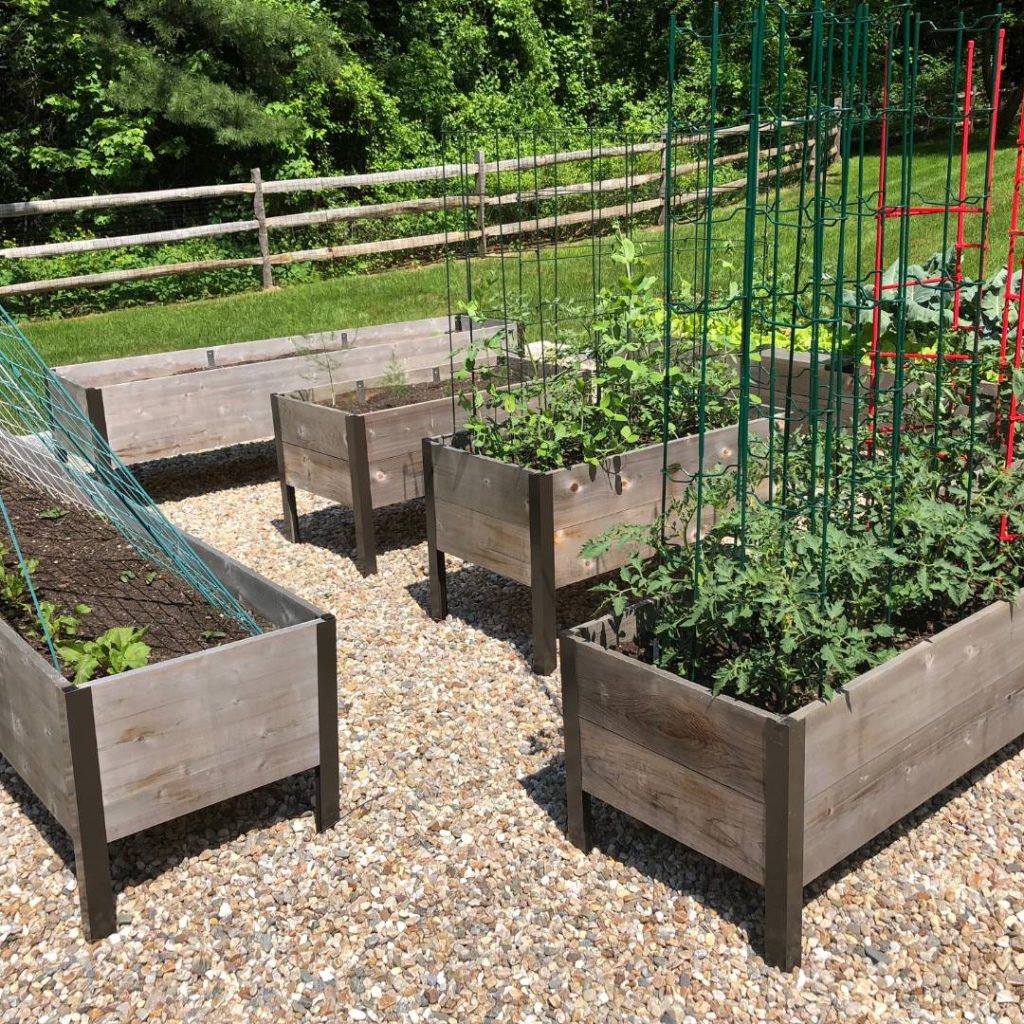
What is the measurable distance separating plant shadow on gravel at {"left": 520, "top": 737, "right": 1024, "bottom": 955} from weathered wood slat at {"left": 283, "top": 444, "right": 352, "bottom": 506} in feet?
6.42

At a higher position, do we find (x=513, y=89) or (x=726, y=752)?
(x=513, y=89)

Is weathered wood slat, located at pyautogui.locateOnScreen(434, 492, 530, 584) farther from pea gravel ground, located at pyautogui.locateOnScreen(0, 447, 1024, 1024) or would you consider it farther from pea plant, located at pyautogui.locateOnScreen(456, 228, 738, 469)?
pea gravel ground, located at pyautogui.locateOnScreen(0, 447, 1024, 1024)

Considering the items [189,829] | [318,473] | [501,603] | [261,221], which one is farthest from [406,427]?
[261,221]

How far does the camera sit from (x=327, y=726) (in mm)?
2803

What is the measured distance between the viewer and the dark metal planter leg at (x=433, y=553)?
13.4 ft

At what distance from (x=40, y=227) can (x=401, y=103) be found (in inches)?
223

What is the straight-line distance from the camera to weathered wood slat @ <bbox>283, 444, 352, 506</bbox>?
468 cm

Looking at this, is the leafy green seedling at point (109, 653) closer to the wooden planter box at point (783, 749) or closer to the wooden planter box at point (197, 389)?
the wooden planter box at point (783, 749)

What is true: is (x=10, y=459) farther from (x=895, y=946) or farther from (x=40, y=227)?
(x=40, y=227)

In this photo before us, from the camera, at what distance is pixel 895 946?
236 cm

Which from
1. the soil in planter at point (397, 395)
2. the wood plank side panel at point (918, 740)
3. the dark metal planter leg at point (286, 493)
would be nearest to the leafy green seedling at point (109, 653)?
the wood plank side panel at point (918, 740)

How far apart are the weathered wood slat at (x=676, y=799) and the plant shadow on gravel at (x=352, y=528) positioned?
2.20 meters

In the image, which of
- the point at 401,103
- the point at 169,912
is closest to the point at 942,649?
the point at 169,912

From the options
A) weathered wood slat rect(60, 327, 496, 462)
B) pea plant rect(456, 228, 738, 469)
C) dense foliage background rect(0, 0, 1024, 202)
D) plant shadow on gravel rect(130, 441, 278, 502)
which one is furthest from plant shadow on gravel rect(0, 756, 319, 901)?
dense foliage background rect(0, 0, 1024, 202)
